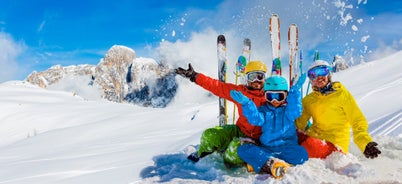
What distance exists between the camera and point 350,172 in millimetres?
3199

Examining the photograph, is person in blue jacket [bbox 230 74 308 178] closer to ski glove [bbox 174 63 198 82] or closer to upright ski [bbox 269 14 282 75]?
ski glove [bbox 174 63 198 82]

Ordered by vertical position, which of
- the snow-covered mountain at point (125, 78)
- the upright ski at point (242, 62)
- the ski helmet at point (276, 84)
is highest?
the snow-covered mountain at point (125, 78)

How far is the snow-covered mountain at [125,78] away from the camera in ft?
409

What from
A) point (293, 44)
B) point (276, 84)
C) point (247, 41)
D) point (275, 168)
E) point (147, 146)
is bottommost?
point (147, 146)

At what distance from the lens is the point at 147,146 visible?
271 inches

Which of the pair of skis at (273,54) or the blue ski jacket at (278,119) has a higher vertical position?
the pair of skis at (273,54)

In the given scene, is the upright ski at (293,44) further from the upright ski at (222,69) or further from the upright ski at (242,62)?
the upright ski at (222,69)

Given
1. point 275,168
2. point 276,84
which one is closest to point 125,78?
point 276,84

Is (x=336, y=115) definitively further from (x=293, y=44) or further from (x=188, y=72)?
(x=293, y=44)

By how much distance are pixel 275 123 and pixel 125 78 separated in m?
129

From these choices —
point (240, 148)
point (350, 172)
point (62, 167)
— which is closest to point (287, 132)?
point (240, 148)

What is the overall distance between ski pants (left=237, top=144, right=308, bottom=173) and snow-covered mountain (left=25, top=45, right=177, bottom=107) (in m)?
119

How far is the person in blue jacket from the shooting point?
11.9 feet

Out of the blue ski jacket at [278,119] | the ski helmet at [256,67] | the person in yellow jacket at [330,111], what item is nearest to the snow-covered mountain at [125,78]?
the ski helmet at [256,67]
